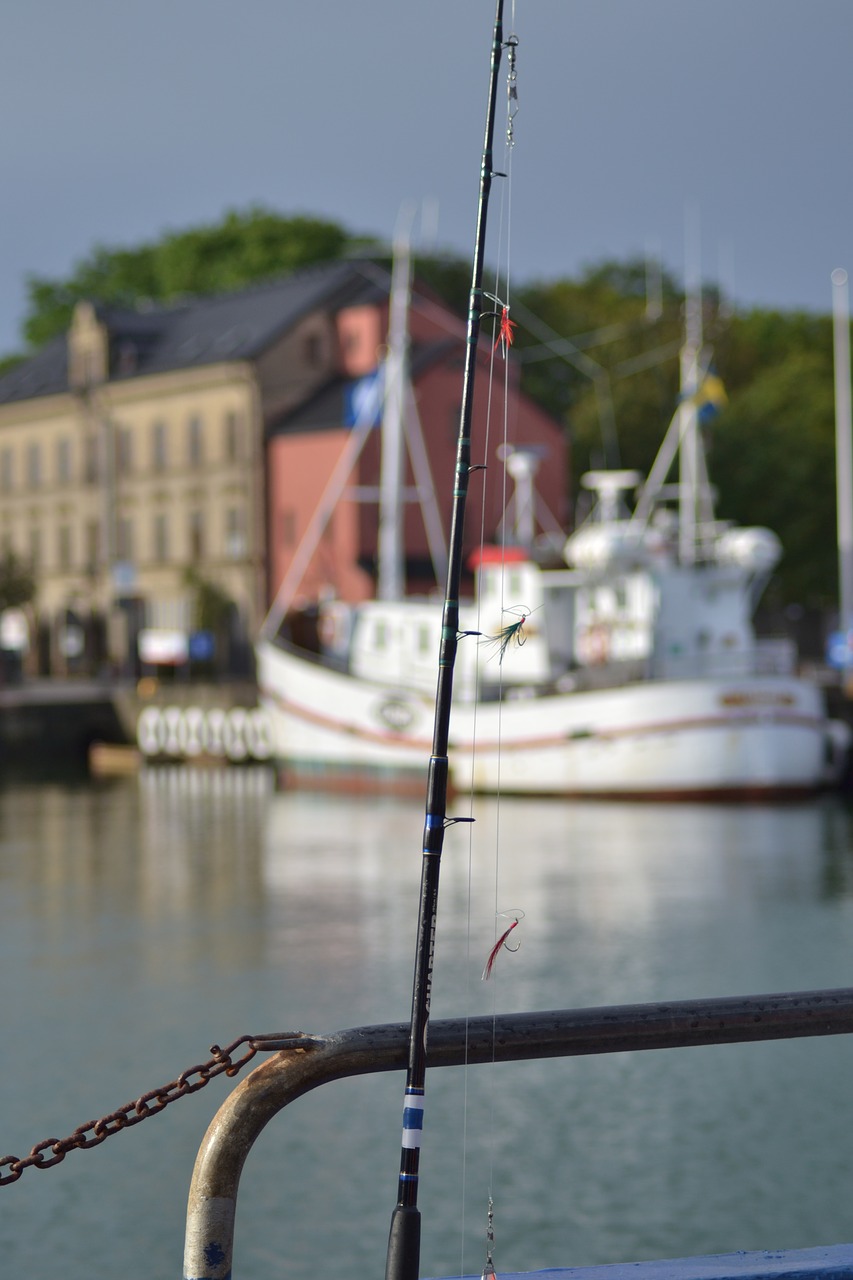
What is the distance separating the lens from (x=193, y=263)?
71.9 metres

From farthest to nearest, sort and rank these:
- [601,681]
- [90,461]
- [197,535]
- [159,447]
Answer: [90,461] < [159,447] < [197,535] < [601,681]

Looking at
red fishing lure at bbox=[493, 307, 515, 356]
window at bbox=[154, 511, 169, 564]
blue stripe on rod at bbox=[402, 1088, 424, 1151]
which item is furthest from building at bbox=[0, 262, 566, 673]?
blue stripe on rod at bbox=[402, 1088, 424, 1151]

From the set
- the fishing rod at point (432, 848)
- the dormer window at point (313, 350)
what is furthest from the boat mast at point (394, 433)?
the fishing rod at point (432, 848)

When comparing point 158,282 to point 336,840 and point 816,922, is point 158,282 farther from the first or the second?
point 816,922

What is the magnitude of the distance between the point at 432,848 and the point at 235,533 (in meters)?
57.0

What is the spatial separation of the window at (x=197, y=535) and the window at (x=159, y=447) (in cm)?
249

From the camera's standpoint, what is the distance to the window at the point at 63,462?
2640 inches

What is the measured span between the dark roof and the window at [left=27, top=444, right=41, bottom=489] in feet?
6.27

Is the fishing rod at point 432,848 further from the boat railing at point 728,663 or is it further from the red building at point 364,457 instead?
the red building at point 364,457

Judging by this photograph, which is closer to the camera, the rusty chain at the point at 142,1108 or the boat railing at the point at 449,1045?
the boat railing at the point at 449,1045

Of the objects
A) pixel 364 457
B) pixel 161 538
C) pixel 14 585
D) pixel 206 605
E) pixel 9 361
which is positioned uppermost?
pixel 9 361

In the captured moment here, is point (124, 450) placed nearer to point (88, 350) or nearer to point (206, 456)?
point (88, 350)

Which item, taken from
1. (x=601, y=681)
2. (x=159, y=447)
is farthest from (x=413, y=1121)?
(x=159, y=447)

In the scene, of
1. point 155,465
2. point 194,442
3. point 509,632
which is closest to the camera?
point 509,632
